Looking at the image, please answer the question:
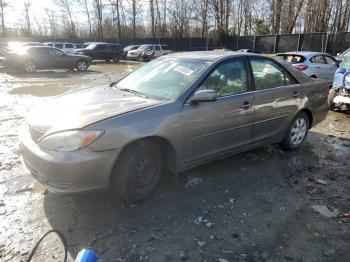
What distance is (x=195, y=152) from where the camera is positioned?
4031mm

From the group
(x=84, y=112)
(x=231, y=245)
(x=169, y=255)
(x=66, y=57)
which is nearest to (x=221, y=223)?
(x=231, y=245)

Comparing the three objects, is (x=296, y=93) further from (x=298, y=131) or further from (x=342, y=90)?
(x=342, y=90)

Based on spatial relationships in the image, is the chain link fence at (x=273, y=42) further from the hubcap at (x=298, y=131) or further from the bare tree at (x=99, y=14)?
the hubcap at (x=298, y=131)

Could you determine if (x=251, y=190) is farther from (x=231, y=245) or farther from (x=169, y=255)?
(x=169, y=255)

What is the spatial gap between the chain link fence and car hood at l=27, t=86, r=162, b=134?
77.8 feet

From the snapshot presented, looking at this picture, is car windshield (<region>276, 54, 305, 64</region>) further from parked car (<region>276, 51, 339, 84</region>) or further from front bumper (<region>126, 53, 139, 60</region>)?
front bumper (<region>126, 53, 139, 60</region>)

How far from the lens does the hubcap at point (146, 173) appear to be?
11.9 ft

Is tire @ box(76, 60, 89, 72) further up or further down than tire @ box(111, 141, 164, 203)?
further down

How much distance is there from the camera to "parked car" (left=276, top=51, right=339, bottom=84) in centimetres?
1155

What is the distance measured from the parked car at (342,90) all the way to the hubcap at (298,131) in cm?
303

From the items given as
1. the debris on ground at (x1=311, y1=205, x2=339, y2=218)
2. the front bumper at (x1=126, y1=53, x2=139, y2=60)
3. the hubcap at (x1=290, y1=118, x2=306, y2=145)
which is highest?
the hubcap at (x1=290, y1=118, x2=306, y2=145)

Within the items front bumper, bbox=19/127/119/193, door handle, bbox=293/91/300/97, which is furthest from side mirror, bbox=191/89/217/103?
door handle, bbox=293/91/300/97

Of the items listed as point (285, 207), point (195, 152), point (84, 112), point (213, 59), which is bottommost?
point (285, 207)

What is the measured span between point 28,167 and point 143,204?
4.24ft
